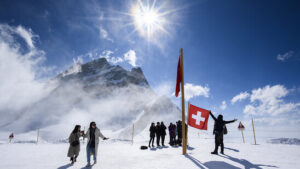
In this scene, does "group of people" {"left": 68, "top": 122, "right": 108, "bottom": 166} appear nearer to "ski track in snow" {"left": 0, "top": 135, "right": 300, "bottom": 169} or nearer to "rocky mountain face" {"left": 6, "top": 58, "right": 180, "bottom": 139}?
"ski track in snow" {"left": 0, "top": 135, "right": 300, "bottom": 169}

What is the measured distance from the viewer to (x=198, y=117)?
7625 mm

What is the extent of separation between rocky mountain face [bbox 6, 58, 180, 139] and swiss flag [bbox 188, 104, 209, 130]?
44751 mm

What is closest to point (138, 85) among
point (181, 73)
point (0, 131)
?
point (0, 131)

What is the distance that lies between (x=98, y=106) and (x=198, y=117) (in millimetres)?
91673

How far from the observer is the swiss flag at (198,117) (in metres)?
7.49

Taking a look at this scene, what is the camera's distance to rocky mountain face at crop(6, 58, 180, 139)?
66.8 m

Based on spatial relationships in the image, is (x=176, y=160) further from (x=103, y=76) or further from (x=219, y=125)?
(x=103, y=76)

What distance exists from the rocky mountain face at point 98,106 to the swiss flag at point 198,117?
44.8 m

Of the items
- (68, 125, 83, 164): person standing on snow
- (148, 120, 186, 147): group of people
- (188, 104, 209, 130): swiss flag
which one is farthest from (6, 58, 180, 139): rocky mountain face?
(188, 104, 209, 130): swiss flag

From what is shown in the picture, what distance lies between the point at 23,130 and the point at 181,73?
346 ft

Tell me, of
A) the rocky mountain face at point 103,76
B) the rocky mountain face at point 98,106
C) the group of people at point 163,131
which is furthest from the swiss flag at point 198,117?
the rocky mountain face at point 103,76

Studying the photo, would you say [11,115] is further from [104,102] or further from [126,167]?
[126,167]

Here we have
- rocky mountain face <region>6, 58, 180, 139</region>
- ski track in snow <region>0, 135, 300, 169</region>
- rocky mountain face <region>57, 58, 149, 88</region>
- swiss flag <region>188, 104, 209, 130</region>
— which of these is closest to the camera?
ski track in snow <region>0, 135, 300, 169</region>

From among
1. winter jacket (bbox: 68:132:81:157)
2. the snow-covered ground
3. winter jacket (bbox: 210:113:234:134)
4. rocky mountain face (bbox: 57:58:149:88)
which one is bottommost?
the snow-covered ground
